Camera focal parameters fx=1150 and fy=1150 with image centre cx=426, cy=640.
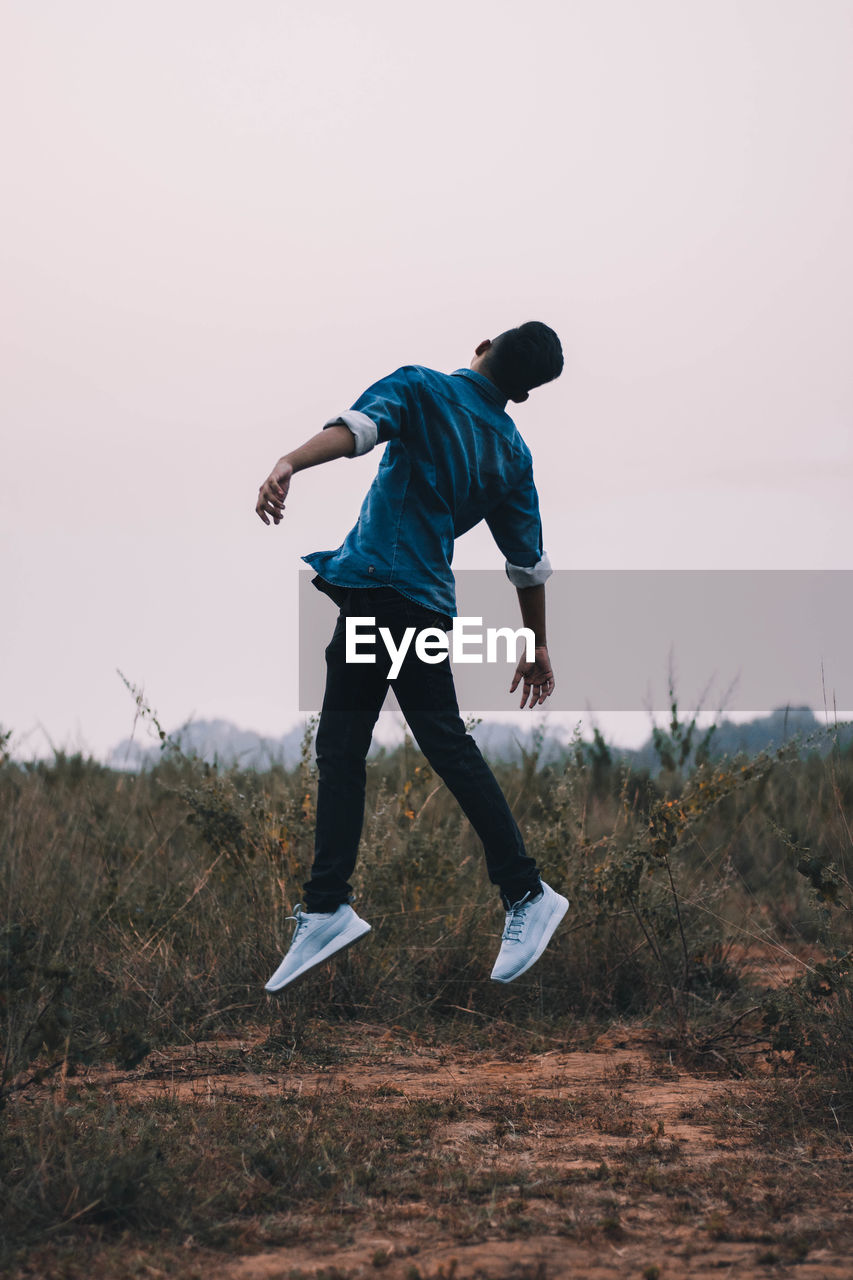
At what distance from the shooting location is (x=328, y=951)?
12.3 feet

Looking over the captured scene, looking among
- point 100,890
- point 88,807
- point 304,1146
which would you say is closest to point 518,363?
point 304,1146

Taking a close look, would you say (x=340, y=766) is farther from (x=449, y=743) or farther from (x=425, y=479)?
(x=425, y=479)

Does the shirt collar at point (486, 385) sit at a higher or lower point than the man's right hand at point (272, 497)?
higher

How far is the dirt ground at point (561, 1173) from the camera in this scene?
7.64ft

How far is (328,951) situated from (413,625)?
43.4 inches

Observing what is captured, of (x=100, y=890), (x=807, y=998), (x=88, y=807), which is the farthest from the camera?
Result: (x=88, y=807)

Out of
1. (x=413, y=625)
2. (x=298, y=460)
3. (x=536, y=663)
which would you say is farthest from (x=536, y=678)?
(x=298, y=460)

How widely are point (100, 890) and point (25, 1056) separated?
2473 millimetres

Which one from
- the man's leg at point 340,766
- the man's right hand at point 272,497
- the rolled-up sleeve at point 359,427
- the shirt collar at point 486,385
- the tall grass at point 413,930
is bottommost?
the tall grass at point 413,930

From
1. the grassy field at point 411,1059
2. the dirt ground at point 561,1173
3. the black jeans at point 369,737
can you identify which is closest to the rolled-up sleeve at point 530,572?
the black jeans at point 369,737

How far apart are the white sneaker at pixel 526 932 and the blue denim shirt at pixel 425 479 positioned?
1080 millimetres

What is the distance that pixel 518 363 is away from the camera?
416 cm

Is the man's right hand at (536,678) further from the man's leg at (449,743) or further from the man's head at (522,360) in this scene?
the man's head at (522,360)

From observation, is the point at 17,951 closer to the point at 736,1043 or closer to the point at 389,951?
the point at 389,951
